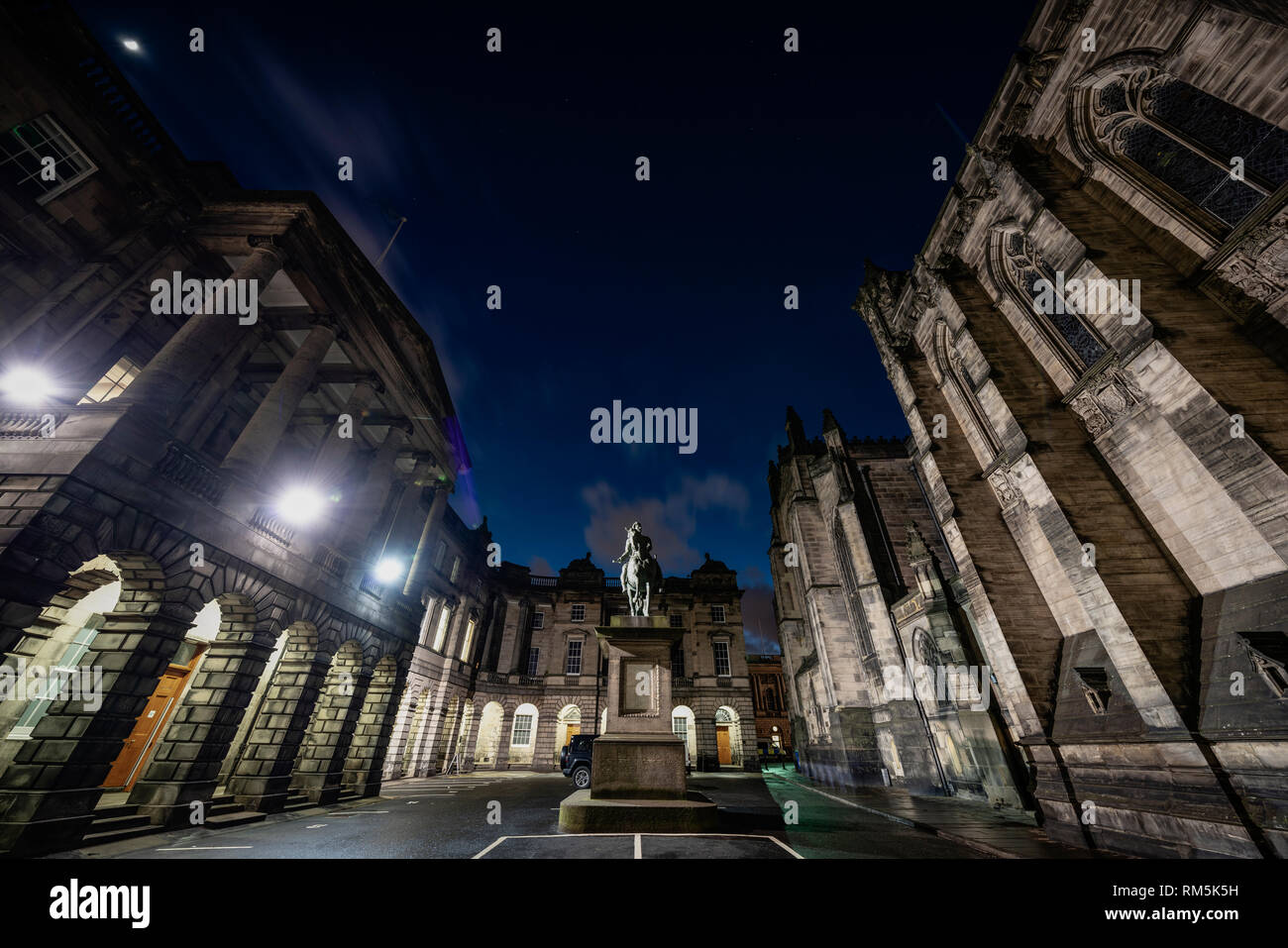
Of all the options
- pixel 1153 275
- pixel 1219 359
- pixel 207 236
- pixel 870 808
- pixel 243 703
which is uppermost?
pixel 207 236

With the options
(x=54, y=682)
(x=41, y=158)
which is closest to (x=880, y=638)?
(x=54, y=682)

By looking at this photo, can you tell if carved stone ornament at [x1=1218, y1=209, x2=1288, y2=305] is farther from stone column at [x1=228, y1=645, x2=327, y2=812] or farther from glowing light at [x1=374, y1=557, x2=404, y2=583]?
glowing light at [x1=374, y1=557, x2=404, y2=583]

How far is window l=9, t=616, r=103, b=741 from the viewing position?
25.2 feet

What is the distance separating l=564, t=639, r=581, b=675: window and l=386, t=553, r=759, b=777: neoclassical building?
0.07 metres

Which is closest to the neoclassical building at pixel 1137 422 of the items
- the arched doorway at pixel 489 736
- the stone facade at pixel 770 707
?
the arched doorway at pixel 489 736

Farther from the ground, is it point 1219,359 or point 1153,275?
point 1153,275

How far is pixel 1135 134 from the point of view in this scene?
8438 millimetres

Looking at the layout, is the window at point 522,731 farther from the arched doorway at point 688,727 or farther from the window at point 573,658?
the arched doorway at point 688,727

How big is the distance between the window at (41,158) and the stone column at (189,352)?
3.10 m

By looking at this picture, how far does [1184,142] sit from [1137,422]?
518cm

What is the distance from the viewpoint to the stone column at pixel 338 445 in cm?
1431
